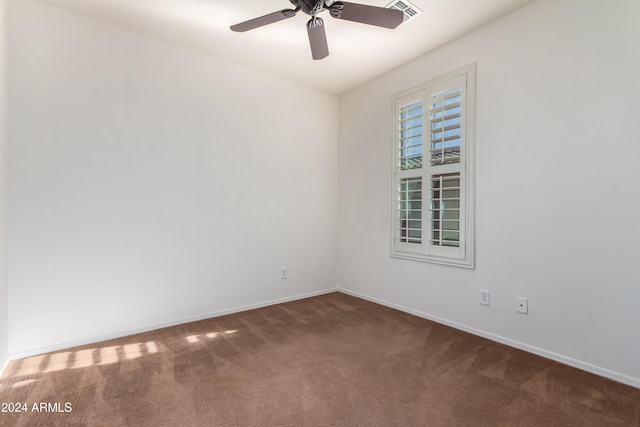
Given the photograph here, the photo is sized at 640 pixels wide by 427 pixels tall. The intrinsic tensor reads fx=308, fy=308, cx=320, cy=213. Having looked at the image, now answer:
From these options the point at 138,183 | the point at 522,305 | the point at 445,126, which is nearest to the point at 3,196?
the point at 138,183

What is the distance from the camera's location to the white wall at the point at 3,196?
205cm

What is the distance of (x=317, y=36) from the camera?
86.2 inches

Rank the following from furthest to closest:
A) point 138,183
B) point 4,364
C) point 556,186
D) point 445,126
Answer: point 445,126 < point 138,183 < point 556,186 < point 4,364

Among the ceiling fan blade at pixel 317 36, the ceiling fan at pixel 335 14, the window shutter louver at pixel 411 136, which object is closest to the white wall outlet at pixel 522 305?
the window shutter louver at pixel 411 136

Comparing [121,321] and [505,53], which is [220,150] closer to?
[121,321]

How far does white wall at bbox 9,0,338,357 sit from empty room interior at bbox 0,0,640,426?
0.02 metres

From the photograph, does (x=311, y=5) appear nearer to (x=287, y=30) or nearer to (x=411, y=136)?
(x=287, y=30)

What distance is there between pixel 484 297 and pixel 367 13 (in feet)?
7.74

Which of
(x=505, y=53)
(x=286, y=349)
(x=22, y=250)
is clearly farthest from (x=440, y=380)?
(x=22, y=250)

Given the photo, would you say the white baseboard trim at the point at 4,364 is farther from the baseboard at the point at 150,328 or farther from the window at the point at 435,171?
the window at the point at 435,171

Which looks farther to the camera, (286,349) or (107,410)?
(286,349)

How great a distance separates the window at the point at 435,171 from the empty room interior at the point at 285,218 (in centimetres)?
2

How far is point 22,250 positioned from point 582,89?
4111 mm

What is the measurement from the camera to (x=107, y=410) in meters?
1.66
